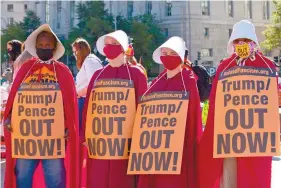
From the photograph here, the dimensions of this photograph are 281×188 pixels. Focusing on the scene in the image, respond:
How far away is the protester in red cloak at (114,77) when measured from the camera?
622cm

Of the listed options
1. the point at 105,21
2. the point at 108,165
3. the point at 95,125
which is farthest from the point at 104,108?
the point at 105,21

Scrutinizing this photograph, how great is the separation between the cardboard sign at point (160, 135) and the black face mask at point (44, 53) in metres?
1.19

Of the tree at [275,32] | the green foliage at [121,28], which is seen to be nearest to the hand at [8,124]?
the tree at [275,32]

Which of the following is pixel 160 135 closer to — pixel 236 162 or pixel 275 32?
pixel 236 162

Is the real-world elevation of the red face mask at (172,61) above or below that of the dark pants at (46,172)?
above

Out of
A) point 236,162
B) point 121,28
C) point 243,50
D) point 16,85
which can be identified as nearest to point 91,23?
point 121,28

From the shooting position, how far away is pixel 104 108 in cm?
626

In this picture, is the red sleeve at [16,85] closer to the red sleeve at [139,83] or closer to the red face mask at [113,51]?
the red face mask at [113,51]

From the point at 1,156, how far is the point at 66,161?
5.23 m

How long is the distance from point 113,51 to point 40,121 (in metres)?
1.08

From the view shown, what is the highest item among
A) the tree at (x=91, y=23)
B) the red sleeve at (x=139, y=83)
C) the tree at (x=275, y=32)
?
the tree at (x=91, y=23)

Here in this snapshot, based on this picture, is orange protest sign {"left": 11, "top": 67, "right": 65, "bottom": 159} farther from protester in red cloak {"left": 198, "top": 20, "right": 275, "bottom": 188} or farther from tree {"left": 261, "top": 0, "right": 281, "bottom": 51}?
tree {"left": 261, "top": 0, "right": 281, "bottom": 51}

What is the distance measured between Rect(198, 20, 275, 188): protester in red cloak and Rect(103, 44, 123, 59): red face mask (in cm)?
108

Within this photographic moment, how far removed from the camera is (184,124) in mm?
5984
